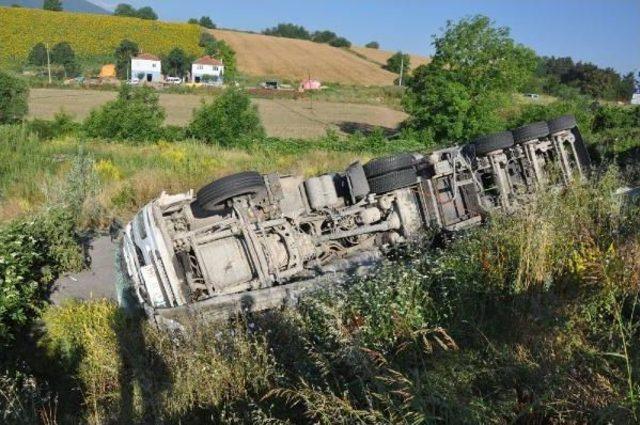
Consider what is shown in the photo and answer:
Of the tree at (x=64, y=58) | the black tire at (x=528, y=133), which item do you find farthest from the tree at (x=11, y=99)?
the tree at (x=64, y=58)

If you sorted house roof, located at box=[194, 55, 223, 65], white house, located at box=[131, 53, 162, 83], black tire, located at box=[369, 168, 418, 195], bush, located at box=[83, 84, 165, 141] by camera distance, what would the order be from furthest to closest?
house roof, located at box=[194, 55, 223, 65]
white house, located at box=[131, 53, 162, 83]
bush, located at box=[83, 84, 165, 141]
black tire, located at box=[369, 168, 418, 195]

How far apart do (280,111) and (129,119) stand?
849 inches

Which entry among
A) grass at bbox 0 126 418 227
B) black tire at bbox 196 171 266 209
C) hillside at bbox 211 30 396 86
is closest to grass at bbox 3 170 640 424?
black tire at bbox 196 171 266 209

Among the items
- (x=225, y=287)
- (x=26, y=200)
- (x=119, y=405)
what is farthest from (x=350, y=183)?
(x=26, y=200)

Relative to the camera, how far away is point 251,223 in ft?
16.6

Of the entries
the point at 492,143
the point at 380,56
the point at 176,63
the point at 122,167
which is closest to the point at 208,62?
the point at 176,63

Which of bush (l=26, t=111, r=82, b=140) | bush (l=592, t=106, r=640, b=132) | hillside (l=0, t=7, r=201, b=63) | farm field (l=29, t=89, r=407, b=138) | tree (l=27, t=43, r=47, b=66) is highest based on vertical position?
hillside (l=0, t=7, r=201, b=63)

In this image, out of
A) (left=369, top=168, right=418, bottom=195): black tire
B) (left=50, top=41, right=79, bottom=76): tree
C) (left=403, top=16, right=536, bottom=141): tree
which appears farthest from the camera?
(left=50, top=41, right=79, bottom=76): tree

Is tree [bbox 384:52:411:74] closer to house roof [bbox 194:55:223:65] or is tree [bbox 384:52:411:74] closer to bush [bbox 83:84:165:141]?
house roof [bbox 194:55:223:65]

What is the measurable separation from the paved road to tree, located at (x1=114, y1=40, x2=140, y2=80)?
189 feet

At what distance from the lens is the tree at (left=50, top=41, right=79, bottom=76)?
5672 cm

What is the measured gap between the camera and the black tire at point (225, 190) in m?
4.95

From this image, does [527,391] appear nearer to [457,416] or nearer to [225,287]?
[457,416]

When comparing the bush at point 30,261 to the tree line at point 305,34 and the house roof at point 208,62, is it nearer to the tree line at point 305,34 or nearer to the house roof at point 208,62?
the house roof at point 208,62
